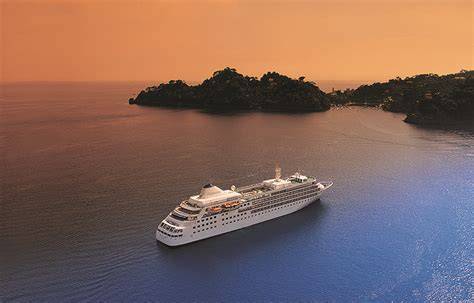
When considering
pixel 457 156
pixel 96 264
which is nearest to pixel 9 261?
pixel 96 264

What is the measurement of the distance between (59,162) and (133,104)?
118 metres

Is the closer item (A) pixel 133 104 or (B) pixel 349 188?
(B) pixel 349 188

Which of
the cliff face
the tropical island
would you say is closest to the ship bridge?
the tropical island

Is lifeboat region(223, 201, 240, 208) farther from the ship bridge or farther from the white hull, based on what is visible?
the white hull

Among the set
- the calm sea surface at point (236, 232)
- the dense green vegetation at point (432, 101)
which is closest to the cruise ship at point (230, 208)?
the calm sea surface at point (236, 232)

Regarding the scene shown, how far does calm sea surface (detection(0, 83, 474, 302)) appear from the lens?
120 feet

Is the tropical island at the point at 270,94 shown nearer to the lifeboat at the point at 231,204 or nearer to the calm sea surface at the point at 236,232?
the calm sea surface at the point at 236,232

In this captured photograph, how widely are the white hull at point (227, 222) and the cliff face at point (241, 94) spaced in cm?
11597

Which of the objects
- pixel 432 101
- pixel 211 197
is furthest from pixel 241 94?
pixel 211 197

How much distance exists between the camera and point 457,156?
276ft

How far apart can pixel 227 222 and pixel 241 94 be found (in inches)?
4958

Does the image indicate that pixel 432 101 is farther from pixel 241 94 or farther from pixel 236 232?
pixel 236 232

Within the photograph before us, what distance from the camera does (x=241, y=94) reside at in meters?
170

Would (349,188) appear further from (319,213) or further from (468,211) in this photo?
(468,211)
